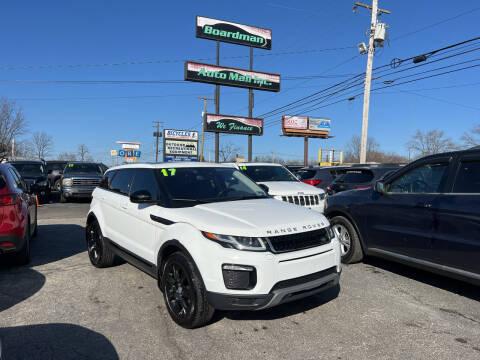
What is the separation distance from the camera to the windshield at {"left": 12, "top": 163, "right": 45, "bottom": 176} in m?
14.4

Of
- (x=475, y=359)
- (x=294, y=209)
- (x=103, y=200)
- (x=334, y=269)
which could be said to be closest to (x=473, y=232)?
(x=475, y=359)

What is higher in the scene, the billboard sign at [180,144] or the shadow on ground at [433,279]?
the billboard sign at [180,144]

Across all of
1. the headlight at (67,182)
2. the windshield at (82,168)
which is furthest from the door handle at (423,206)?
the windshield at (82,168)

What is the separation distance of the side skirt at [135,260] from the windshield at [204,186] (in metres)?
0.82

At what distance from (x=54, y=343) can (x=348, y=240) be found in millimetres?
4418

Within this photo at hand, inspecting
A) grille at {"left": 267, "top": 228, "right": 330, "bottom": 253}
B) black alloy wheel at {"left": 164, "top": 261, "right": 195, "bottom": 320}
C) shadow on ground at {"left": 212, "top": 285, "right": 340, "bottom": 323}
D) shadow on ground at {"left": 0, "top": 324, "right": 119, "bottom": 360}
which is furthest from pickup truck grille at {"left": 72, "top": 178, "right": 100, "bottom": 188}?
grille at {"left": 267, "top": 228, "right": 330, "bottom": 253}

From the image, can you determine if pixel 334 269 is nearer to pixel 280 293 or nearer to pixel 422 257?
pixel 280 293

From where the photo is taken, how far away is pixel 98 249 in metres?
5.32

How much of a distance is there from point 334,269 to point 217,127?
2137 cm

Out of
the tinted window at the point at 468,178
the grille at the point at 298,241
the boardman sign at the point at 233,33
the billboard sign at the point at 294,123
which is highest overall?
the boardman sign at the point at 233,33

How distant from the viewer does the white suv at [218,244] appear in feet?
9.81

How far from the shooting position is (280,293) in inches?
118

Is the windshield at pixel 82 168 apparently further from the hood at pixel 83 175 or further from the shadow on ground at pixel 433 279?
the shadow on ground at pixel 433 279

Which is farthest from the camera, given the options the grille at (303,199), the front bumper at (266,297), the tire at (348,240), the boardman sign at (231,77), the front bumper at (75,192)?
the boardman sign at (231,77)
